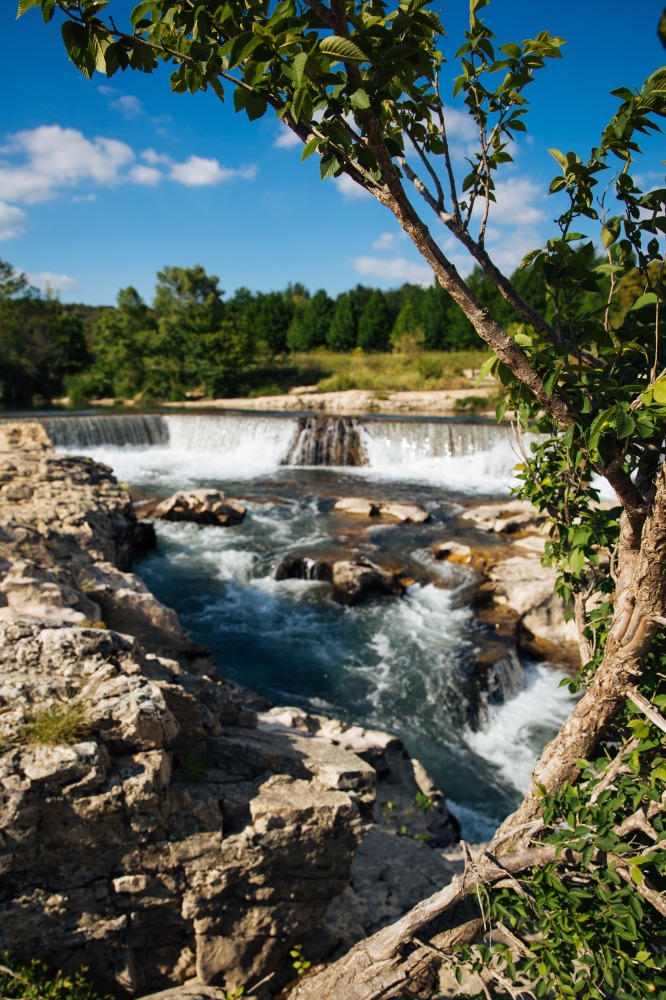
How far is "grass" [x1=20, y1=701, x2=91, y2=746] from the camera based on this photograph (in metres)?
2.48

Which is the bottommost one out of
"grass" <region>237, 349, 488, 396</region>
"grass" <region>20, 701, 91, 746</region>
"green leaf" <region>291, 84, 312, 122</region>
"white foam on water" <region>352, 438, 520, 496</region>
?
"white foam on water" <region>352, 438, 520, 496</region>

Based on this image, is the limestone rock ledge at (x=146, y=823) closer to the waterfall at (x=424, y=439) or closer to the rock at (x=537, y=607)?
the rock at (x=537, y=607)

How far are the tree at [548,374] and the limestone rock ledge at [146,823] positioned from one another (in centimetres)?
66

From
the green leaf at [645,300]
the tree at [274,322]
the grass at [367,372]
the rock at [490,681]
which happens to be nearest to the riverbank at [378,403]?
the grass at [367,372]

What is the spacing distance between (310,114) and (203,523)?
12380 mm

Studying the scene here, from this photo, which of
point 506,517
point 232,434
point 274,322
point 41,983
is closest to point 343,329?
point 274,322

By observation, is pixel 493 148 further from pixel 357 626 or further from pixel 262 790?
pixel 357 626

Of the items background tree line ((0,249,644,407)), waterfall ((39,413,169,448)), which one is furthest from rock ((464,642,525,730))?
background tree line ((0,249,644,407))

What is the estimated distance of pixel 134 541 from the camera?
1093 centimetres

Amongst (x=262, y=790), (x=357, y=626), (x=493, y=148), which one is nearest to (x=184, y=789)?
(x=262, y=790)

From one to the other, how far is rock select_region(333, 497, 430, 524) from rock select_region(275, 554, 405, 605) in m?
2.76

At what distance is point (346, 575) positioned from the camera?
969 centimetres

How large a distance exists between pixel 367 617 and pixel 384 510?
15.8 feet

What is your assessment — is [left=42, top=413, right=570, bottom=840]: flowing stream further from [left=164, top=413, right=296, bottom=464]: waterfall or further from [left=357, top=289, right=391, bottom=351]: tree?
[left=357, top=289, right=391, bottom=351]: tree
